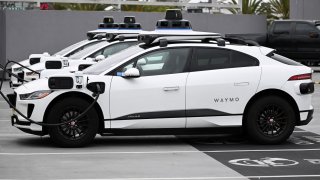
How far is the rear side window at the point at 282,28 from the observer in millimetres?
31016

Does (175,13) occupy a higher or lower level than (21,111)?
higher

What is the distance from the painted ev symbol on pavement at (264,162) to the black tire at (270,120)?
1.26 m

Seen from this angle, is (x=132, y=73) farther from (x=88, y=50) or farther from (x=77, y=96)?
(x=88, y=50)

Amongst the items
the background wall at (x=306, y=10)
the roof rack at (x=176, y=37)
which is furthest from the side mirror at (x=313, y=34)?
the roof rack at (x=176, y=37)

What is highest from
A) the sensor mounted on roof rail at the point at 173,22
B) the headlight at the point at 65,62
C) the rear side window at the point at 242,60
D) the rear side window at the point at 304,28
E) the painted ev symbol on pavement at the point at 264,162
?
the sensor mounted on roof rail at the point at 173,22

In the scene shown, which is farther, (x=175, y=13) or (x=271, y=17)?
(x=271, y=17)

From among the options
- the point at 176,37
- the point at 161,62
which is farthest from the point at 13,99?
the point at 176,37

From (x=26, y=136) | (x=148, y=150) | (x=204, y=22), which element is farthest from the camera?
(x=204, y=22)

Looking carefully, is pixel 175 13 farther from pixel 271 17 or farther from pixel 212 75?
pixel 271 17

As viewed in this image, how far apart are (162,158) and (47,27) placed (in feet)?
59.8

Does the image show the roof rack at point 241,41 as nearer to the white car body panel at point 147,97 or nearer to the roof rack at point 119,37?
the white car body panel at point 147,97

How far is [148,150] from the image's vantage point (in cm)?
1214

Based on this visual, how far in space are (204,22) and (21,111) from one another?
19716 mm

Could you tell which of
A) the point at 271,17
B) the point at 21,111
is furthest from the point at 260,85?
the point at 271,17
